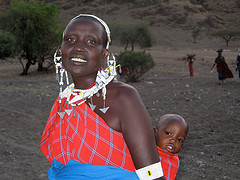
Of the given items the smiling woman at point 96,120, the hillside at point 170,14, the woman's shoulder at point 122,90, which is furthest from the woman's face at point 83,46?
the hillside at point 170,14

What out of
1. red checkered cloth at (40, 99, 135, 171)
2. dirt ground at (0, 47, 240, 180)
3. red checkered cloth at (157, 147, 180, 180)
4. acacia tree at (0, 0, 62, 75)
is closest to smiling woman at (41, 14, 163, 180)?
red checkered cloth at (40, 99, 135, 171)

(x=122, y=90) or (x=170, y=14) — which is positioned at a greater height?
(x=122, y=90)

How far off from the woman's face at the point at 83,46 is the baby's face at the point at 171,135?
937 mm

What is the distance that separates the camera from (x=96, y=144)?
1.47 meters

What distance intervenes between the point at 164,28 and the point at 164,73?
42116 mm

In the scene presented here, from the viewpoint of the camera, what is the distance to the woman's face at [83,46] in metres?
1.58

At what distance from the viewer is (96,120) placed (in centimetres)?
148

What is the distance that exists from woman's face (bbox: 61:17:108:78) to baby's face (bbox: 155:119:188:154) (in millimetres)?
937

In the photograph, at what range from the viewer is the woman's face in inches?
62.4

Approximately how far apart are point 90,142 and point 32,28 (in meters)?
16.9

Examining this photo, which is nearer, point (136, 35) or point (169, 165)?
point (169, 165)

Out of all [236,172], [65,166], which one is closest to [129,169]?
[65,166]

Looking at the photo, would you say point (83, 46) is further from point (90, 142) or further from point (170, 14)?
point (170, 14)

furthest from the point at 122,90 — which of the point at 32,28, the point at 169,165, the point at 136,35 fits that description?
the point at 136,35
